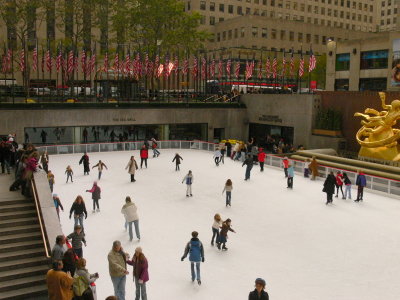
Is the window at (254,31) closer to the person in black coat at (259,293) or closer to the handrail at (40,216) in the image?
the handrail at (40,216)

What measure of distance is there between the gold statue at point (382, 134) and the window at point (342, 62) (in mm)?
25621

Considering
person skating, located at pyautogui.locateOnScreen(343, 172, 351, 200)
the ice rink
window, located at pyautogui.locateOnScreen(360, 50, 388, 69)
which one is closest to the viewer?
the ice rink

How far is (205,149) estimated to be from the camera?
32.8 metres

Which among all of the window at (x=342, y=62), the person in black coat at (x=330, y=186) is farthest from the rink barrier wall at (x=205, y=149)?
the window at (x=342, y=62)

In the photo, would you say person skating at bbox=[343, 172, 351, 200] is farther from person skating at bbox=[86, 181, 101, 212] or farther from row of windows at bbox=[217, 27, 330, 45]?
row of windows at bbox=[217, 27, 330, 45]

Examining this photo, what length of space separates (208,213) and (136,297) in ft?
23.9

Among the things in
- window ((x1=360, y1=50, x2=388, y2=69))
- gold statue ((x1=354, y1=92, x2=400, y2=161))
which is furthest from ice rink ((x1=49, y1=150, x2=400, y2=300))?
window ((x1=360, y1=50, x2=388, y2=69))

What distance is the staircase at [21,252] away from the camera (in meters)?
9.36

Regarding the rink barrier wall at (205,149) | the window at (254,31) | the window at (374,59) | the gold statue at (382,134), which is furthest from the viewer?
the window at (254,31)

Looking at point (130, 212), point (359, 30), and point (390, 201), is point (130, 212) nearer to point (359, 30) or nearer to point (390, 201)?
point (390, 201)

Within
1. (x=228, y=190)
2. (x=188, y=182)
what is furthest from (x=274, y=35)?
(x=228, y=190)

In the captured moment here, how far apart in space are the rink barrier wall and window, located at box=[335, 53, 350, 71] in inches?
1045

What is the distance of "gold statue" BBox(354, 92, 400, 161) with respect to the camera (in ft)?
79.8

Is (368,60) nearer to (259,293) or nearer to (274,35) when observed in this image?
(274,35)
